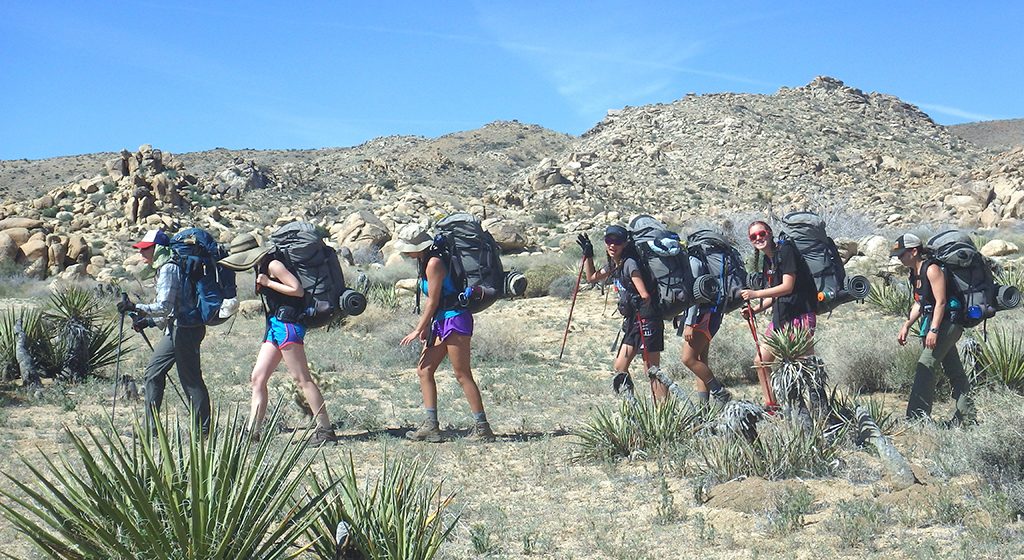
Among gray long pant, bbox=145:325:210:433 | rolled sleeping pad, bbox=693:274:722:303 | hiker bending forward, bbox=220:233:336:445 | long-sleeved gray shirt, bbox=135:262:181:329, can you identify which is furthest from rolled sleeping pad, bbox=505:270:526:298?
long-sleeved gray shirt, bbox=135:262:181:329

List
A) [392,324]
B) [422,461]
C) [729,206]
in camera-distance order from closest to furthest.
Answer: [422,461]
[392,324]
[729,206]

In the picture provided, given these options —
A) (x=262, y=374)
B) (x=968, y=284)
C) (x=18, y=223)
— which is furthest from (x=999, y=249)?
(x=18, y=223)

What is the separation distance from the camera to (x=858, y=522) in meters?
4.70

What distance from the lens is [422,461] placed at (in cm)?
675

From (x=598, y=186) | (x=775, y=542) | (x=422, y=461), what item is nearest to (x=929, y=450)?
(x=775, y=542)

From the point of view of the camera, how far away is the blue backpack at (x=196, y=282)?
266 inches

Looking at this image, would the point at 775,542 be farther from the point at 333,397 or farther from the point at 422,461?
the point at 333,397

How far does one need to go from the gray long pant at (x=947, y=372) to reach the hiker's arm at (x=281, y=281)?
463cm

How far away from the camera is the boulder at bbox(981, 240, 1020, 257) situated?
20047 mm

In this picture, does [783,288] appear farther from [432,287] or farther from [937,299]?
[432,287]

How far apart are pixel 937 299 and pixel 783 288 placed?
3.51 ft

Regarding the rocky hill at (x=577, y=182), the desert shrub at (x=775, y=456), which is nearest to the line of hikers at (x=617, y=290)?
the desert shrub at (x=775, y=456)

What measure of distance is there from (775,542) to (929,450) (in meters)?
2.09

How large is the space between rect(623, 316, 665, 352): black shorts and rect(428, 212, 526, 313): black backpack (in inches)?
37.1
